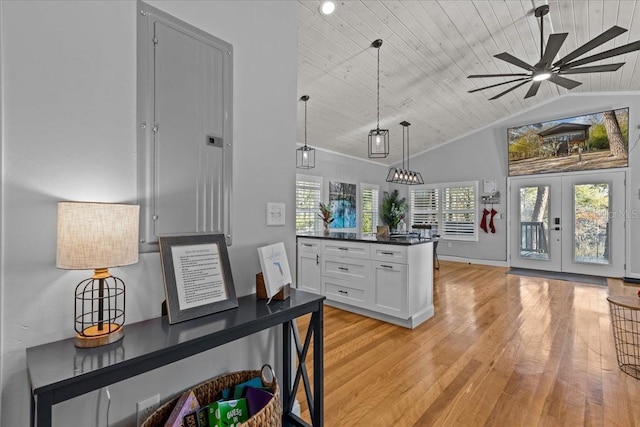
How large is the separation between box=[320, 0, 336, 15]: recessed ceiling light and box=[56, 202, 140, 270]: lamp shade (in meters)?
2.83

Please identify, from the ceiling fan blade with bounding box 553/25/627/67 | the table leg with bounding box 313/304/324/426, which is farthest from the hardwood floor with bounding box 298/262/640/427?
the ceiling fan blade with bounding box 553/25/627/67

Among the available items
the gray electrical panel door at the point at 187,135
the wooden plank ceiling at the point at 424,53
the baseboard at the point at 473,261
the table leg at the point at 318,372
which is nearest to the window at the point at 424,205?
the baseboard at the point at 473,261

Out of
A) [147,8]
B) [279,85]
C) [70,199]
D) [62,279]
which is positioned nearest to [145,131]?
[70,199]

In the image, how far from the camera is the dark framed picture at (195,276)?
1.22 metres

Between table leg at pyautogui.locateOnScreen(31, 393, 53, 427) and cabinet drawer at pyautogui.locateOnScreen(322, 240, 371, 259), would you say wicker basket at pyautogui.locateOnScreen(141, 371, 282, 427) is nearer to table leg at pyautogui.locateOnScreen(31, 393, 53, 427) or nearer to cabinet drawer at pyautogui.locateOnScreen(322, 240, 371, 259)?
table leg at pyautogui.locateOnScreen(31, 393, 53, 427)

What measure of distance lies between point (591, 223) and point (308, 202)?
216 inches

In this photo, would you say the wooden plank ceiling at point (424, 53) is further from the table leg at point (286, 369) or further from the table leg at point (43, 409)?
the table leg at point (43, 409)

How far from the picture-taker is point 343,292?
382 centimetres

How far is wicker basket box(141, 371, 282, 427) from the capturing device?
1.16 meters

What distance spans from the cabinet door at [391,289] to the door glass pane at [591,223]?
A: 16.1 feet

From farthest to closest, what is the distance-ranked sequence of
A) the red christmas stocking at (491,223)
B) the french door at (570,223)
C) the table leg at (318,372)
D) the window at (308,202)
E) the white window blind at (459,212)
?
the white window blind at (459,212) < the red christmas stocking at (491,223) < the window at (308,202) < the french door at (570,223) < the table leg at (318,372)

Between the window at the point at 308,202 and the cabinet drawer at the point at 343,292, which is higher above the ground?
the window at the point at 308,202

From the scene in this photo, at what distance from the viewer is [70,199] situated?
1.11 meters

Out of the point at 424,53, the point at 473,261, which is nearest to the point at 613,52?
the point at 424,53
